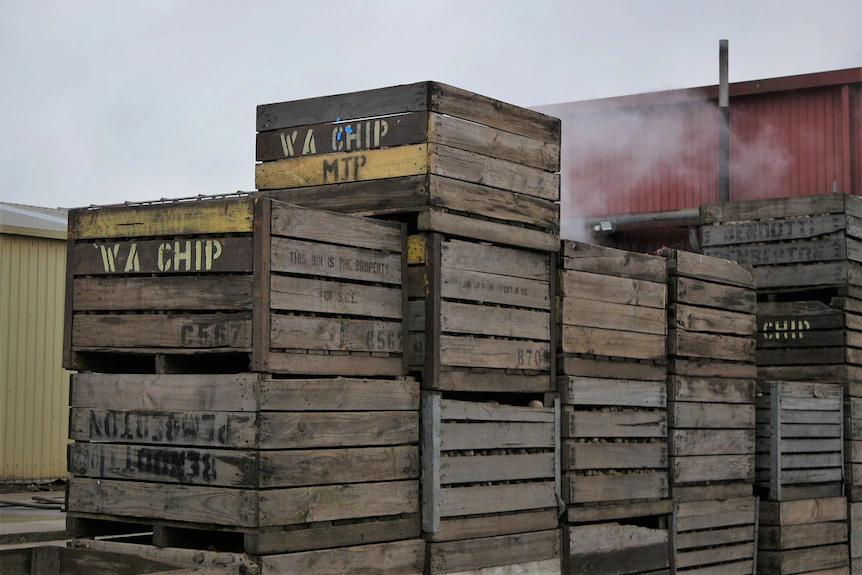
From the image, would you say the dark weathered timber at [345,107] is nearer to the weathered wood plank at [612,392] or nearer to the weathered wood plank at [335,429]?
the weathered wood plank at [335,429]

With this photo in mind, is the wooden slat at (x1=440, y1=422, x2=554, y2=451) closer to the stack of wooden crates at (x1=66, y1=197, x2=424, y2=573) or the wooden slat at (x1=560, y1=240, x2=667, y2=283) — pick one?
the stack of wooden crates at (x1=66, y1=197, x2=424, y2=573)

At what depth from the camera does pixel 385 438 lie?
251 inches

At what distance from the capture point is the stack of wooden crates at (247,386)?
5.77 m

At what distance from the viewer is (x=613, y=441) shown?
8.20 m

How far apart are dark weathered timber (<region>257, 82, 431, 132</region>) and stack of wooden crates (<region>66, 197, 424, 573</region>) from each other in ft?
2.52

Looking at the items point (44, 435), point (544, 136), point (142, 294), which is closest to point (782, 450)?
point (544, 136)

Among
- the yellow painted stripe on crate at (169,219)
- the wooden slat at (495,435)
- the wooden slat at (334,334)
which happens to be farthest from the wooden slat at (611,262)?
the yellow painted stripe on crate at (169,219)

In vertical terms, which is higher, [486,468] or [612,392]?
[612,392]

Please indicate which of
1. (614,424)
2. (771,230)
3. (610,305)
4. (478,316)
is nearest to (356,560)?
(478,316)

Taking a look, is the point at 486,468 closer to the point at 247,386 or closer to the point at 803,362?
the point at 247,386

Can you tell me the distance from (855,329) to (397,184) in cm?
594

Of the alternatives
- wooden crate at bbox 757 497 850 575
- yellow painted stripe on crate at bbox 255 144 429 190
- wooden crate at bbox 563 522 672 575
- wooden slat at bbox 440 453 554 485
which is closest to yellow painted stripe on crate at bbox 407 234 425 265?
yellow painted stripe on crate at bbox 255 144 429 190

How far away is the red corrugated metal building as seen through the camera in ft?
73.0

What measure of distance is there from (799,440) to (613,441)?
2.76 metres
